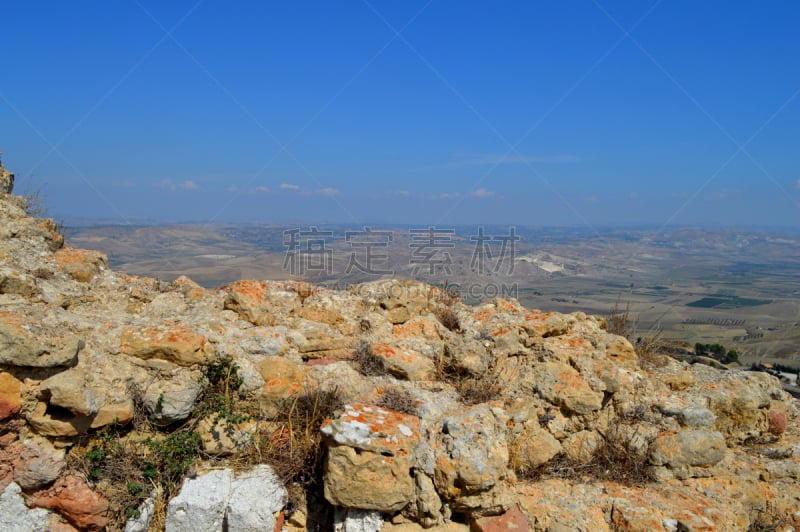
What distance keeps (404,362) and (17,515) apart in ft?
11.5

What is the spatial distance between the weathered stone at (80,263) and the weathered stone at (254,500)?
141 inches

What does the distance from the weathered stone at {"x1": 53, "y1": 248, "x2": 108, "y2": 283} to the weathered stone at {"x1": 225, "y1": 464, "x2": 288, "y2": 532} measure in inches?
141

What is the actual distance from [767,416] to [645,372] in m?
1.58

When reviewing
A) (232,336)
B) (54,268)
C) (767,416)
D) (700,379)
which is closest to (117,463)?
(232,336)

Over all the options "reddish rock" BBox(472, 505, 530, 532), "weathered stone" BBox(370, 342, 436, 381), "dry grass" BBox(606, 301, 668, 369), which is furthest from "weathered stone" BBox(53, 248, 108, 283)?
"dry grass" BBox(606, 301, 668, 369)

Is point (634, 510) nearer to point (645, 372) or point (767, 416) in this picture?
point (645, 372)

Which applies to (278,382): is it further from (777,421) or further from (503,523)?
(777,421)

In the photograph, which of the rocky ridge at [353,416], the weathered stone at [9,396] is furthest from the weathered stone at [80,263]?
the weathered stone at [9,396]

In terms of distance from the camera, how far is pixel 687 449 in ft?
14.9

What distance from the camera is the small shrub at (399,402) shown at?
4242 mm

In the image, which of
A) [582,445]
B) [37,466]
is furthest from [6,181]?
[582,445]

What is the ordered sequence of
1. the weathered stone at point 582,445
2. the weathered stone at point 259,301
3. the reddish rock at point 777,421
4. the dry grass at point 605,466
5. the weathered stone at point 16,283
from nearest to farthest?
1. the dry grass at point 605,466
2. the weathered stone at point 16,283
3. the weathered stone at point 582,445
4. the reddish rock at point 777,421
5. the weathered stone at point 259,301

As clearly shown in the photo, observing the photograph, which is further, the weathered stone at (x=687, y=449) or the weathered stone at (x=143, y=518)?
the weathered stone at (x=687, y=449)

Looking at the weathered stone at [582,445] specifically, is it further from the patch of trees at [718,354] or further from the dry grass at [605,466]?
the patch of trees at [718,354]
